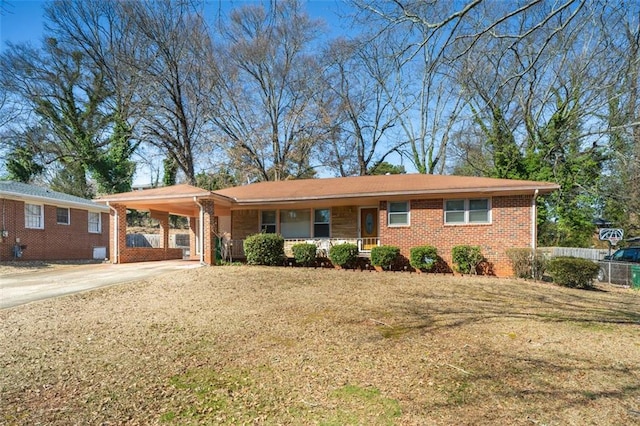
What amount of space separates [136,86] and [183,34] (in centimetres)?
510

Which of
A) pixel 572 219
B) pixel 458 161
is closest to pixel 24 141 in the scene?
pixel 458 161

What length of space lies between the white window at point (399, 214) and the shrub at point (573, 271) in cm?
501

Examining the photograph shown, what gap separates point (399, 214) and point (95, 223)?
18.2 metres

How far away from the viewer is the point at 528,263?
12.2m

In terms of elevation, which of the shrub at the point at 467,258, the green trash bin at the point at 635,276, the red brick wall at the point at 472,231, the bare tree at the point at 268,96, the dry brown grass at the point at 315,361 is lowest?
the green trash bin at the point at 635,276

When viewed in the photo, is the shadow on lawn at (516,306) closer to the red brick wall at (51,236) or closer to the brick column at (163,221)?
the brick column at (163,221)

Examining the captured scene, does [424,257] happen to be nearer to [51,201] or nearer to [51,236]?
[51,201]

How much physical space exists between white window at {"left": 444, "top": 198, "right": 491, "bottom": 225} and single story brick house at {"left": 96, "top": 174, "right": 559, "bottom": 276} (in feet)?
0.11

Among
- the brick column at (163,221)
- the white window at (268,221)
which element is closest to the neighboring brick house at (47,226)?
the brick column at (163,221)

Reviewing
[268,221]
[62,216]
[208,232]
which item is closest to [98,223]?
[62,216]

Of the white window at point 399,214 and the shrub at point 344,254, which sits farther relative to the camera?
the white window at point 399,214

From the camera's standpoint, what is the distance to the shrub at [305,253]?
1395 cm

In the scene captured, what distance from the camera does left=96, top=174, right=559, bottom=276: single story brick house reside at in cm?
1288

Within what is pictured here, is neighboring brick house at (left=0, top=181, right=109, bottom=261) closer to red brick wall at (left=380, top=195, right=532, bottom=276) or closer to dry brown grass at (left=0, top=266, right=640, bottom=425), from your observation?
dry brown grass at (left=0, top=266, right=640, bottom=425)
